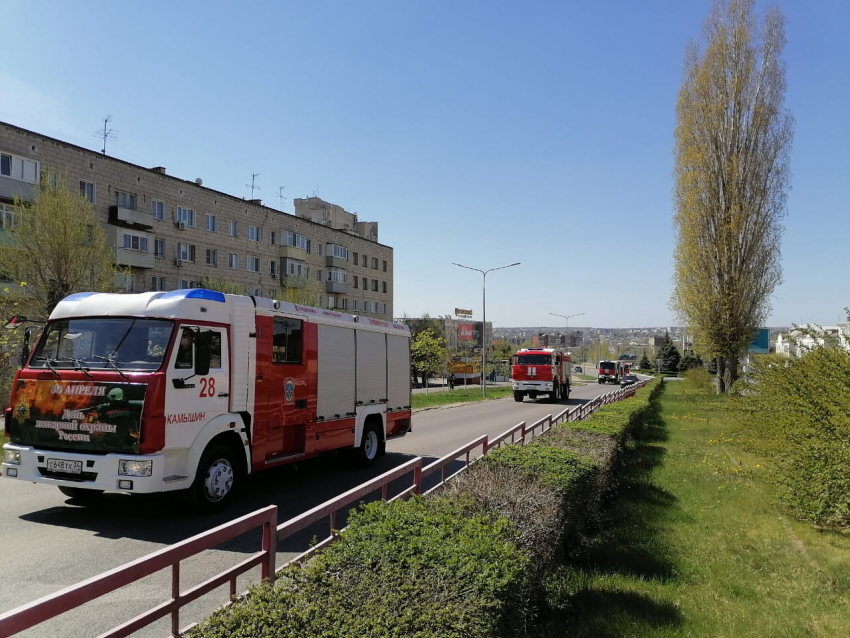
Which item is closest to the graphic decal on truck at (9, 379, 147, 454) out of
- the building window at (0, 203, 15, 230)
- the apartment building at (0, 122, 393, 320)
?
the apartment building at (0, 122, 393, 320)

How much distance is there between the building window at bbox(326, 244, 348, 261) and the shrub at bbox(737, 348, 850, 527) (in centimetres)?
5053

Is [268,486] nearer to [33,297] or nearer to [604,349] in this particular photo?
[33,297]

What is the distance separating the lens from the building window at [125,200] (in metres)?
36.4

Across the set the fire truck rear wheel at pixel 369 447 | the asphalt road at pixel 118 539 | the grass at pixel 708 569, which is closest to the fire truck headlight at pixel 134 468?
the asphalt road at pixel 118 539

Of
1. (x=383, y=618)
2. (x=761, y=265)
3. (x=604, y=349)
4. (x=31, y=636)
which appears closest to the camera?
(x=383, y=618)

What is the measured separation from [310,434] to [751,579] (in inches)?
245

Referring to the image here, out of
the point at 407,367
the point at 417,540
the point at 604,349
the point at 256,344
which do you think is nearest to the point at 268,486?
the point at 256,344

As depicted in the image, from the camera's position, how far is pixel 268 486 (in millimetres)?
9672

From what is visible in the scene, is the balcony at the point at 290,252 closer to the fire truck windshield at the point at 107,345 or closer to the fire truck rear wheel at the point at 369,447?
the fire truck rear wheel at the point at 369,447

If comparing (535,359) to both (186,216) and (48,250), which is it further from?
(186,216)

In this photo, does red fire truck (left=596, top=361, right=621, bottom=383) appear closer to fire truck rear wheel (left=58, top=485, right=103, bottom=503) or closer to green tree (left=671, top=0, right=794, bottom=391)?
green tree (left=671, top=0, right=794, bottom=391)

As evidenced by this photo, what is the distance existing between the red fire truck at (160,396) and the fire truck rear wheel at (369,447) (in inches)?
79.2

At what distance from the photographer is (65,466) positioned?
7047 mm

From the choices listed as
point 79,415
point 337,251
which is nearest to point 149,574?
point 79,415
